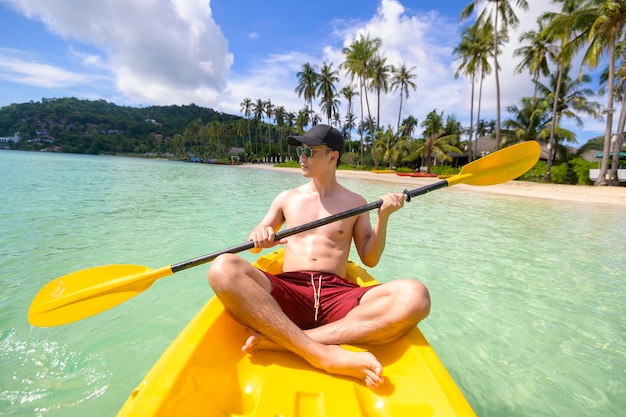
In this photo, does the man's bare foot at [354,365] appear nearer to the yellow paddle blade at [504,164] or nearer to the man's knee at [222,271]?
the man's knee at [222,271]

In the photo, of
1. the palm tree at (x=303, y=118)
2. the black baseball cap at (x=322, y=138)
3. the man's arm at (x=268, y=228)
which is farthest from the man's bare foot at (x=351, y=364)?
the palm tree at (x=303, y=118)

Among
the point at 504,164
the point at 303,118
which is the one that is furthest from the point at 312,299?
the point at 303,118

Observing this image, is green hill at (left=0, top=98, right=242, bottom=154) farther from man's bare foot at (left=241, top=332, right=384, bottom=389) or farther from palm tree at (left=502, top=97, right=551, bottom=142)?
man's bare foot at (left=241, top=332, right=384, bottom=389)

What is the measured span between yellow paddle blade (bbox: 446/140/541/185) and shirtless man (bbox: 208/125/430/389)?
4.18 feet

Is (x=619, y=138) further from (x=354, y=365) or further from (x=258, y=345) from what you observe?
(x=258, y=345)

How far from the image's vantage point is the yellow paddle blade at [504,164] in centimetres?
292

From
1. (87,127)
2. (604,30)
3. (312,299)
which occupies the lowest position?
(312,299)

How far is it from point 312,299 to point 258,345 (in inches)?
15.6

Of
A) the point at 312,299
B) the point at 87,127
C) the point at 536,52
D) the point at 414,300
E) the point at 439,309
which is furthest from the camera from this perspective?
the point at 87,127

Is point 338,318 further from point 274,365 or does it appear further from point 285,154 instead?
point 285,154

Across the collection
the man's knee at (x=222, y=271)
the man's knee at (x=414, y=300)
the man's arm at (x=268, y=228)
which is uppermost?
the man's arm at (x=268, y=228)

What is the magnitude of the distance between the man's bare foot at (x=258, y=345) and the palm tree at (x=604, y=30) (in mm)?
20940

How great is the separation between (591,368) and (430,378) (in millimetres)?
1876

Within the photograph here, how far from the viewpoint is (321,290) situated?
1891mm
